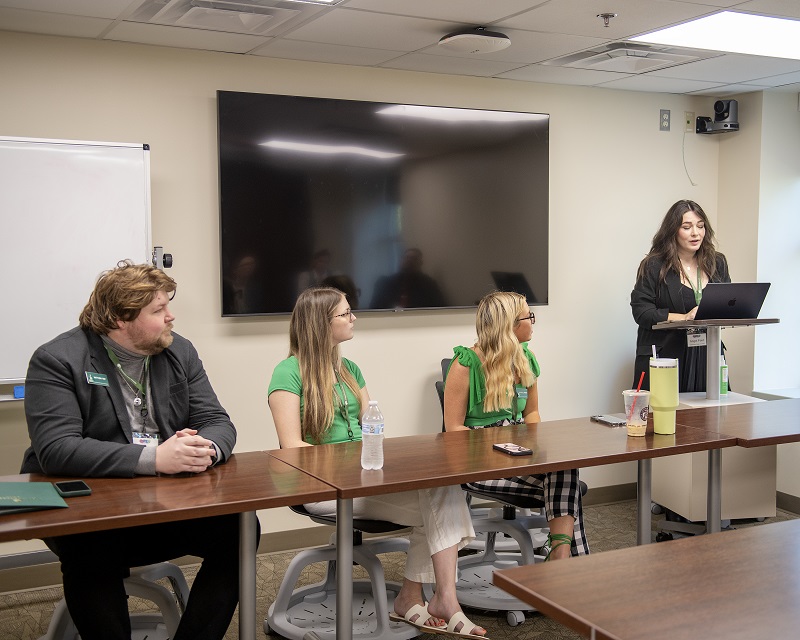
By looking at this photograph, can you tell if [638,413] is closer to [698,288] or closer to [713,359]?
[713,359]

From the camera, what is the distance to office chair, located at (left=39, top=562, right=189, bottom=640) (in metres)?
2.87

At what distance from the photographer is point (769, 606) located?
168 cm

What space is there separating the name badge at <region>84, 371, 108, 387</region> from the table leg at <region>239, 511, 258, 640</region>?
1.94ft

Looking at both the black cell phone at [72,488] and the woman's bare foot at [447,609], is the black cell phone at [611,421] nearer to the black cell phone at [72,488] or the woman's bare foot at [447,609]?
the woman's bare foot at [447,609]

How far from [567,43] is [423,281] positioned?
1.38m

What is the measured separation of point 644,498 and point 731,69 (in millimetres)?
2557

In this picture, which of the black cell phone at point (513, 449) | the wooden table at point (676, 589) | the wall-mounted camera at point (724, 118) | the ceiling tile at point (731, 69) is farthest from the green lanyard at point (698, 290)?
the wooden table at point (676, 589)

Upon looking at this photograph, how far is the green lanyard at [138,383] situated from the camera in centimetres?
273

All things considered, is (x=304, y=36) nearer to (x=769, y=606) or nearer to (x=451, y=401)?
(x=451, y=401)

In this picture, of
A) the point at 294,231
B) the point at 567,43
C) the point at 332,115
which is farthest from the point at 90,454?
the point at 567,43

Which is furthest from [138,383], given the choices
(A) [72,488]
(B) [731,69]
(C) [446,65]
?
(B) [731,69]

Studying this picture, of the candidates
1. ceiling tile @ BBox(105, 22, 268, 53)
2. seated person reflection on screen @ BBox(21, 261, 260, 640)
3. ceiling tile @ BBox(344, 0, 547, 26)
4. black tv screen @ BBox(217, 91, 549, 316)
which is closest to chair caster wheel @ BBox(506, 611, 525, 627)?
seated person reflection on screen @ BBox(21, 261, 260, 640)

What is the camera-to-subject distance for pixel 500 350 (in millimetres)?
3553

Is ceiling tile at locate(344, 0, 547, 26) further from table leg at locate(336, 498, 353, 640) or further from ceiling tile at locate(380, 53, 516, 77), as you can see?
table leg at locate(336, 498, 353, 640)
